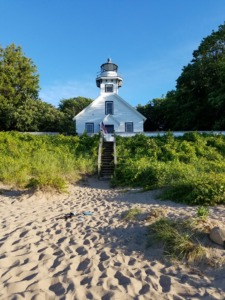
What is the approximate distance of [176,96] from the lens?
29.2 metres

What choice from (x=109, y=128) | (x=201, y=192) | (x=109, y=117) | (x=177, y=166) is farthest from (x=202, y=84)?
(x=201, y=192)

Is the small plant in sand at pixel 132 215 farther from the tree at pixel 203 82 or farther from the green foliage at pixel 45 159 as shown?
the tree at pixel 203 82

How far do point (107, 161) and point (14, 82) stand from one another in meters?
19.7

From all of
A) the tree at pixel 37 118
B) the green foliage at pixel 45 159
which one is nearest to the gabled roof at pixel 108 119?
the tree at pixel 37 118

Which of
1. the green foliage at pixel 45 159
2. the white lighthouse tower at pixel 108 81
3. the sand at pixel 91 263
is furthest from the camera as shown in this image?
the white lighthouse tower at pixel 108 81

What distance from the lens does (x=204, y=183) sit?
785 cm

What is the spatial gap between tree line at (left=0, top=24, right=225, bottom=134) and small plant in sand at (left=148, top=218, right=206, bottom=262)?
1971 centimetres

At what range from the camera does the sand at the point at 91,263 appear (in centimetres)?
325

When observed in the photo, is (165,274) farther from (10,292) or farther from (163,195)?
(163,195)

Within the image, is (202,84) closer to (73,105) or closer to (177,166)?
(177,166)

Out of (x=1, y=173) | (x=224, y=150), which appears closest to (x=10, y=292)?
(x=1, y=173)

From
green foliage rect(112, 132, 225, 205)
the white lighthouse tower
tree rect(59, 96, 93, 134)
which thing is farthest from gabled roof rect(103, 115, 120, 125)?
tree rect(59, 96, 93, 134)

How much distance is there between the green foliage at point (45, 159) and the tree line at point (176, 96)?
31.7ft

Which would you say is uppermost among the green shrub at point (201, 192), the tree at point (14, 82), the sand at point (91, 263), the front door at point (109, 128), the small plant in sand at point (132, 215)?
the tree at point (14, 82)
